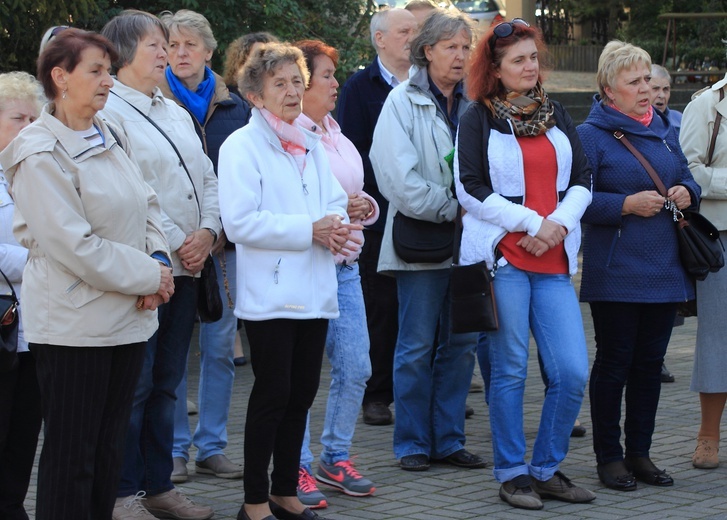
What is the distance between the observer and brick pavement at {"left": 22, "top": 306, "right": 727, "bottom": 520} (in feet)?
17.6

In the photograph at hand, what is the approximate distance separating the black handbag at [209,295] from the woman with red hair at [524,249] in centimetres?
116

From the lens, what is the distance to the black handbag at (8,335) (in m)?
4.48

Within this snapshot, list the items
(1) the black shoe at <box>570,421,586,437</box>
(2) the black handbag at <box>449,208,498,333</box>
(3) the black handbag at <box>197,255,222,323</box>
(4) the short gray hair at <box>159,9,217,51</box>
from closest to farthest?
1. (3) the black handbag at <box>197,255,222,323</box>
2. (2) the black handbag at <box>449,208,498,333</box>
3. (4) the short gray hair at <box>159,9,217,51</box>
4. (1) the black shoe at <box>570,421,586,437</box>

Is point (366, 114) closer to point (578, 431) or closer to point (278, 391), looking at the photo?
point (578, 431)

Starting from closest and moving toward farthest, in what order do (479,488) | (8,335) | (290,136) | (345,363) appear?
(8,335) → (290,136) → (345,363) → (479,488)

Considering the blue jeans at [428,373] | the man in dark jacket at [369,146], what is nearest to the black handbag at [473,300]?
the blue jeans at [428,373]

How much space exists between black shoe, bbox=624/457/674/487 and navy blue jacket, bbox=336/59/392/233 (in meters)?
2.19

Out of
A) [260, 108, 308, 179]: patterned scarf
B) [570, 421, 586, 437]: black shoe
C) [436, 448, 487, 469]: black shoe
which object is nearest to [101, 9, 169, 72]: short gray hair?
[260, 108, 308, 179]: patterned scarf

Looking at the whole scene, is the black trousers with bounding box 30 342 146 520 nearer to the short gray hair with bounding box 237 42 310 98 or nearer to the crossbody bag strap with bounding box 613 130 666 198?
the short gray hair with bounding box 237 42 310 98

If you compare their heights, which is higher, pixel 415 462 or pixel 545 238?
pixel 545 238

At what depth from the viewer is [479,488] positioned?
19.0ft

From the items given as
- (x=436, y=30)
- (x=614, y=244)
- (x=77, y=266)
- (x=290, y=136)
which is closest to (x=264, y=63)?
(x=290, y=136)

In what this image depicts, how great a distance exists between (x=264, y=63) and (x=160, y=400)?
1.54 meters

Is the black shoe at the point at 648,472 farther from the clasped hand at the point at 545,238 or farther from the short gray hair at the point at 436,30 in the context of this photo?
the short gray hair at the point at 436,30
